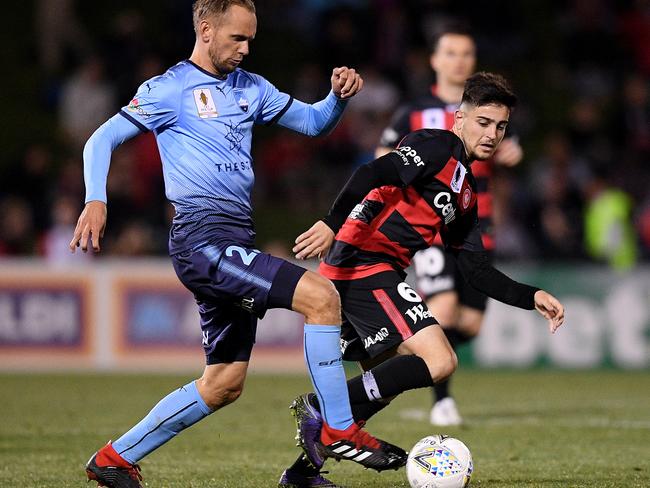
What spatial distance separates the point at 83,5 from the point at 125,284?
707 centimetres

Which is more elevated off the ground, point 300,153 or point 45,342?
point 300,153

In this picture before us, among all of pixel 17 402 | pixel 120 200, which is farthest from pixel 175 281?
pixel 17 402

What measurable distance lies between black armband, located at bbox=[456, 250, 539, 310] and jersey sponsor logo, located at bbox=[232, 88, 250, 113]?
138 cm

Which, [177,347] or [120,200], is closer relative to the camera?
[177,347]

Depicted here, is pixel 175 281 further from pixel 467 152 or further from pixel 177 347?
pixel 467 152

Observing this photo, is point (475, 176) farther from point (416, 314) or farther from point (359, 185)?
point (359, 185)

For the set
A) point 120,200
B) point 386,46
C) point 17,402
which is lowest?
point 17,402

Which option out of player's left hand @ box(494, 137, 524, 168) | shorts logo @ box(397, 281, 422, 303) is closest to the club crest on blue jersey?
shorts logo @ box(397, 281, 422, 303)

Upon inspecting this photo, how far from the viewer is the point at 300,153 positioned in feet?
51.3

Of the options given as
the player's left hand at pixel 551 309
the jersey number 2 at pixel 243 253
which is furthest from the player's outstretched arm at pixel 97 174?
the player's left hand at pixel 551 309

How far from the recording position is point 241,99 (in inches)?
218

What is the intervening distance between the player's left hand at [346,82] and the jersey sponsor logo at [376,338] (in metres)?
1.15

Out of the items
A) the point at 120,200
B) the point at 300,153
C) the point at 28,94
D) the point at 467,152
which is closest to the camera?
the point at 467,152

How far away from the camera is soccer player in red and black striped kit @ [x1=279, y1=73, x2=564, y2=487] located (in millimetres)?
5582
